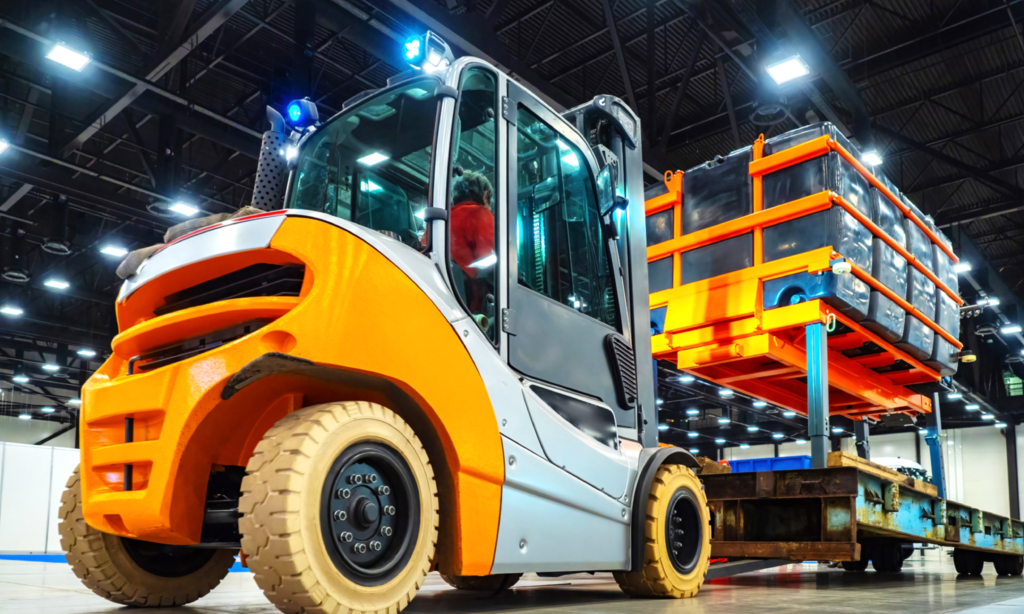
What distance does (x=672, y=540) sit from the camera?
4395mm

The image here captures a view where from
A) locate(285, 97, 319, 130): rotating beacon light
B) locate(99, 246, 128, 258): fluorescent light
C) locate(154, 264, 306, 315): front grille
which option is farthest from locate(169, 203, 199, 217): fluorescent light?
locate(154, 264, 306, 315): front grille

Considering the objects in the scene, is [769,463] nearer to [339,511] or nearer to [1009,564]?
[1009,564]

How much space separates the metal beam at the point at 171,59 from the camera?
9141 mm

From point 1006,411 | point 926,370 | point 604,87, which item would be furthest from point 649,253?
point 1006,411

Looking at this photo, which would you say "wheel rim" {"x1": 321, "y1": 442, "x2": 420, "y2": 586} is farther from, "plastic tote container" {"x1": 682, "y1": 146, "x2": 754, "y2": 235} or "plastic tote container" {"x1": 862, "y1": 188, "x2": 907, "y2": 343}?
"plastic tote container" {"x1": 862, "y1": 188, "x2": 907, "y2": 343}

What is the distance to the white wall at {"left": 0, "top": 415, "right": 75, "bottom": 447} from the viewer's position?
122ft

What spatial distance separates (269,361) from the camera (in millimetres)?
2555

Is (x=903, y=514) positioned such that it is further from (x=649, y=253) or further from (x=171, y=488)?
(x=171, y=488)

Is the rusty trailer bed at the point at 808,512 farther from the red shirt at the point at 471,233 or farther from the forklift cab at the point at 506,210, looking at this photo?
the red shirt at the point at 471,233

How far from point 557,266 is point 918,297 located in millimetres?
4617

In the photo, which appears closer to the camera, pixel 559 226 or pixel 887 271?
pixel 559 226

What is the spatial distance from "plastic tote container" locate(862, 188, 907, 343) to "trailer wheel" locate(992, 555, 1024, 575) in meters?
5.83

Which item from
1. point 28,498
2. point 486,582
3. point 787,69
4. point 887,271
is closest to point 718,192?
→ point 887,271

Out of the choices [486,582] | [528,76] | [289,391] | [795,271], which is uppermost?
[528,76]
